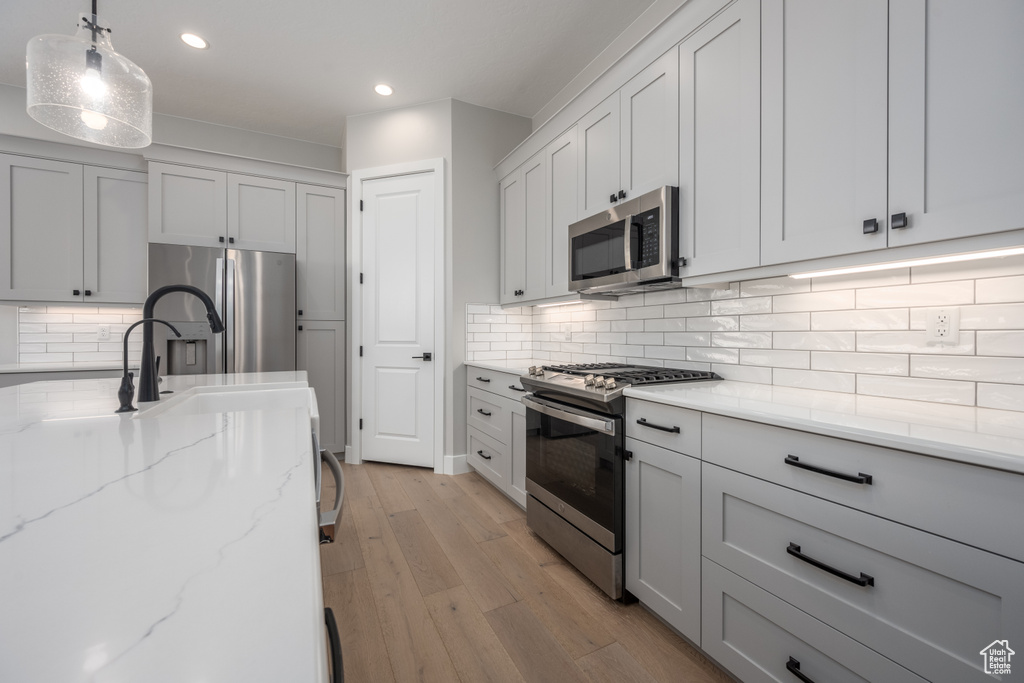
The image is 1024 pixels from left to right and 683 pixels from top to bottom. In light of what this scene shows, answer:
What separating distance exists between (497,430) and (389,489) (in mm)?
895

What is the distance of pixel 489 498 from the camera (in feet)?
9.53

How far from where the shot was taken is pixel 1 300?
2998 millimetres

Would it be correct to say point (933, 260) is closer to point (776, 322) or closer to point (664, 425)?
point (776, 322)

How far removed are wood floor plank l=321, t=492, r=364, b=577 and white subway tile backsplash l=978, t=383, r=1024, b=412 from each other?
2318 millimetres

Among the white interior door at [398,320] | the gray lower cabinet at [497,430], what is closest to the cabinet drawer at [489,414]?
the gray lower cabinet at [497,430]

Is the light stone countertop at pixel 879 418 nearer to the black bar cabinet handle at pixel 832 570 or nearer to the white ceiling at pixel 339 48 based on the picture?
the black bar cabinet handle at pixel 832 570

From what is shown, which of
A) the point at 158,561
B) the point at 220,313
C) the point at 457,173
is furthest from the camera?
the point at 457,173

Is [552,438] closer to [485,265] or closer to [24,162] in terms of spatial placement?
[485,265]

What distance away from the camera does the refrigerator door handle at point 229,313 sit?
3.15 meters

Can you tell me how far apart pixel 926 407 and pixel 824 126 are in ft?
3.01

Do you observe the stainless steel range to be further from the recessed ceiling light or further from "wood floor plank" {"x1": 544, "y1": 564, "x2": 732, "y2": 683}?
the recessed ceiling light

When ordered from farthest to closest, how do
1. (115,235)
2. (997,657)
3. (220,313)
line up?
1. (115,235)
2. (220,313)
3. (997,657)

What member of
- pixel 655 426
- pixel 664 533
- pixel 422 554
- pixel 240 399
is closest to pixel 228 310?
pixel 240 399

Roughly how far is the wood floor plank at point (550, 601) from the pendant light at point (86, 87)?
2371 millimetres
